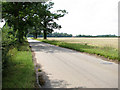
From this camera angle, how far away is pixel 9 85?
14.9 feet

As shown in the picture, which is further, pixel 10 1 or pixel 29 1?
pixel 29 1

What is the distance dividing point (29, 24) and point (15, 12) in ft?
10.4

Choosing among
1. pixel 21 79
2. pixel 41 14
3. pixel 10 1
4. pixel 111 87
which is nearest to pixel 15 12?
pixel 10 1

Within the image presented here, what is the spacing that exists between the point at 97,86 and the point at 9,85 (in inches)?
119

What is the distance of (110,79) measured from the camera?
18.4 ft

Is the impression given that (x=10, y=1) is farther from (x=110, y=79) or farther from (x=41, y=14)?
(x=110, y=79)

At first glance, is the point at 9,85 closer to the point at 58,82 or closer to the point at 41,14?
the point at 58,82

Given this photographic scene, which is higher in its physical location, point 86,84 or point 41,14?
point 41,14

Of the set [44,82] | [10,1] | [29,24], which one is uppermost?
[10,1]

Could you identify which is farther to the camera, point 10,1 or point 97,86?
point 10,1

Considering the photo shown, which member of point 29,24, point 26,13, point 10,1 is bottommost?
point 29,24

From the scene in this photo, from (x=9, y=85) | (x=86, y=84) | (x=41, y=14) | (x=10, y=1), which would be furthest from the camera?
(x=41, y=14)

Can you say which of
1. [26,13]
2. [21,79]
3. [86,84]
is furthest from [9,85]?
[26,13]

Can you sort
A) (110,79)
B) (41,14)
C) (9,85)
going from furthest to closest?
(41,14)
(110,79)
(9,85)
